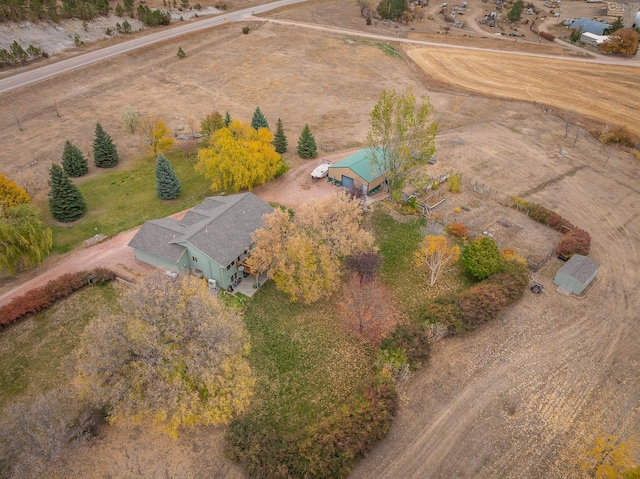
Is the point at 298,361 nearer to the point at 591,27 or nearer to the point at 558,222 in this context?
the point at 558,222

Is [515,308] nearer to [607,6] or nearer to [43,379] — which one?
[43,379]

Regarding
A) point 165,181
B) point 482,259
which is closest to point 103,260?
point 165,181

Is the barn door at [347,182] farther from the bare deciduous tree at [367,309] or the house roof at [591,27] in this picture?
the house roof at [591,27]

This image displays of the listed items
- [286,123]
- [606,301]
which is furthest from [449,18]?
[606,301]

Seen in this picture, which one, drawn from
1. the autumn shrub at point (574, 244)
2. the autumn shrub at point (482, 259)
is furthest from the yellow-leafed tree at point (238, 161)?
the autumn shrub at point (574, 244)

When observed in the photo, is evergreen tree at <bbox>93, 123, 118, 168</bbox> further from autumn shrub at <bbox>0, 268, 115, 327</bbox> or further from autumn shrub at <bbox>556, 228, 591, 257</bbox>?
autumn shrub at <bbox>556, 228, 591, 257</bbox>
